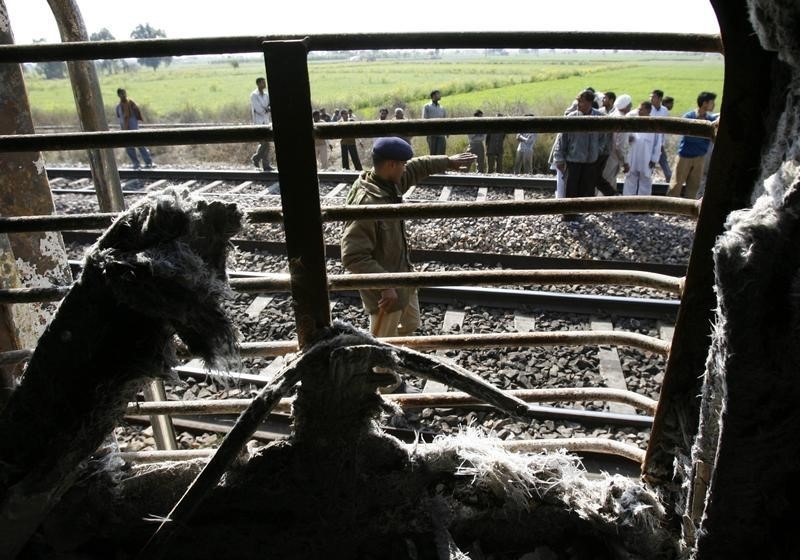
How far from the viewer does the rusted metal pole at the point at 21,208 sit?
2.82m

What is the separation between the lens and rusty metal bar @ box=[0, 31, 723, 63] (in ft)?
5.68

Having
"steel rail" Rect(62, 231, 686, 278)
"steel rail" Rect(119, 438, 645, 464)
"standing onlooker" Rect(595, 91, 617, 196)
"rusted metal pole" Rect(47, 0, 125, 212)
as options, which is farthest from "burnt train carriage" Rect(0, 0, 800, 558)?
"standing onlooker" Rect(595, 91, 617, 196)

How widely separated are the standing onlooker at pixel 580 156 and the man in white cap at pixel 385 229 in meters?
4.89

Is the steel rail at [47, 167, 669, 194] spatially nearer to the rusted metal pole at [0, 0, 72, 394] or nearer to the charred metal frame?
the rusted metal pole at [0, 0, 72, 394]

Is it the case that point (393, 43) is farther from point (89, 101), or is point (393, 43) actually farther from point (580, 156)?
point (580, 156)

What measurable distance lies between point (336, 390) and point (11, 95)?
7.83ft

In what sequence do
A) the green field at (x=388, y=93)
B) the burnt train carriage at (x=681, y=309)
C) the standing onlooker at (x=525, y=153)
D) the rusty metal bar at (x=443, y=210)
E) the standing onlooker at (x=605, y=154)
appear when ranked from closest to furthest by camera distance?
the burnt train carriage at (x=681, y=309), the rusty metal bar at (x=443, y=210), the standing onlooker at (x=605, y=154), the standing onlooker at (x=525, y=153), the green field at (x=388, y=93)

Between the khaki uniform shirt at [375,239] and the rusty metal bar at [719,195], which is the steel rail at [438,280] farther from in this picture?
the khaki uniform shirt at [375,239]

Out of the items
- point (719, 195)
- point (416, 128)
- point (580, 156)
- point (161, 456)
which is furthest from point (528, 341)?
point (580, 156)

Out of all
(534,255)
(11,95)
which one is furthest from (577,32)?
(534,255)

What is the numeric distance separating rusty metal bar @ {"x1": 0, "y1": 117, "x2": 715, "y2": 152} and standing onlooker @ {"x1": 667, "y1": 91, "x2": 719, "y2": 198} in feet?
28.3

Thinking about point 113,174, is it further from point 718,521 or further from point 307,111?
point 718,521

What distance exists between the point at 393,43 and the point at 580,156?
7.59m

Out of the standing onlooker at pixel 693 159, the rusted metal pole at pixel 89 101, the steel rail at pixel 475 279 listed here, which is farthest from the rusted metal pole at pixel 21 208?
the standing onlooker at pixel 693 159
